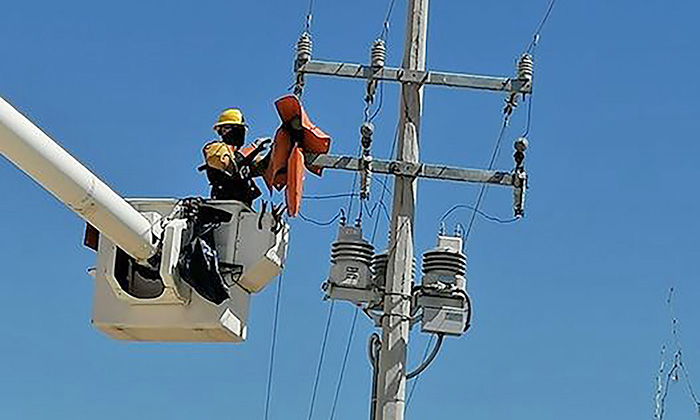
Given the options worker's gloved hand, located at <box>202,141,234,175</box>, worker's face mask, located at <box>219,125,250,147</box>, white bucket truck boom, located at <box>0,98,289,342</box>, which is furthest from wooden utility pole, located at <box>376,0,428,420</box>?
white bucket truck boom, located at <box>0,98,289,342</box>

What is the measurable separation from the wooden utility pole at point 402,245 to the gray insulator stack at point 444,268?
20 centimetres

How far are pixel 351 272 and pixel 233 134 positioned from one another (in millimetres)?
3759

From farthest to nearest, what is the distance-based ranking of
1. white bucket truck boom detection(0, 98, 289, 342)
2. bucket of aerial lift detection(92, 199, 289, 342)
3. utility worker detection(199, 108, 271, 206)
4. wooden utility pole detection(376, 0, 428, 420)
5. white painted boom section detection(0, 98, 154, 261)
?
1. wooden utility pole detection(376, 0, 428, 420)
2. utility worker detection(199, 108, 271, 206)
3. bucket of aerial lift detection(92, 199, 289, 342)
4. white bucket truck boom detection(0, 98, 289, 342)
5. white painted boom section detection(0, 98, 154, 261)

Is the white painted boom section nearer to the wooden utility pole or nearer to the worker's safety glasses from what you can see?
the worker's safety glasses

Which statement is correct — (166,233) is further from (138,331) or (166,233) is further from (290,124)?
(290,124)

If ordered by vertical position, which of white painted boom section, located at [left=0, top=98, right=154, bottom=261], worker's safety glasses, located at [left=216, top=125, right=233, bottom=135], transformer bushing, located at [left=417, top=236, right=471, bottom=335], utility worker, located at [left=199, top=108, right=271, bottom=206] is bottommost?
white painted boom section, located at [left=0, top=98, right=154, bottom=261]

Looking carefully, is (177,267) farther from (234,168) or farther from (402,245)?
(402,245)

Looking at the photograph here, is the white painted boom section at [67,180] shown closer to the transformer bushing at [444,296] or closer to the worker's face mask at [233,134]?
the worker's face mask at [233,134]

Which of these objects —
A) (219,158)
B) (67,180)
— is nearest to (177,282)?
(67,180)

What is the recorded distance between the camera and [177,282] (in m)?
7.90

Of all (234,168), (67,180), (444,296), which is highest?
(444,296)

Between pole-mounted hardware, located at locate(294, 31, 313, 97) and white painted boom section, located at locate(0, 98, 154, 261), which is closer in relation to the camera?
white painted boom section, located at locate(0, 98, 154, 261)

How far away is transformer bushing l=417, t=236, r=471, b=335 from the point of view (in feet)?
41.9

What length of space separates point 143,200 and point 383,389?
193 inches
